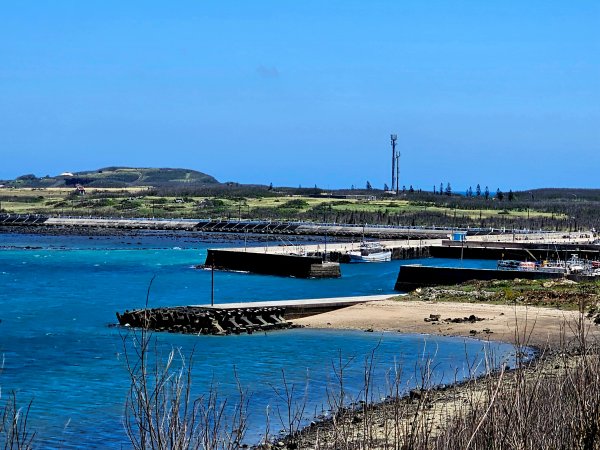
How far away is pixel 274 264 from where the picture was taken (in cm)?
8094

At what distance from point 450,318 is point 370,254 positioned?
166 feet

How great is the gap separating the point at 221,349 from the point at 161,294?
24.9m

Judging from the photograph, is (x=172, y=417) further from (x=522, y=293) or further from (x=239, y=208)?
(x=239, y=208)

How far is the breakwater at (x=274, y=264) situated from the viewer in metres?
77.8

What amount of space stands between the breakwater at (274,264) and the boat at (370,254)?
11.7 m

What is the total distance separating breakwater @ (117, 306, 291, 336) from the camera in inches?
1704

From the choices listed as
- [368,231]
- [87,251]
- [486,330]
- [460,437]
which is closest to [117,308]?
[486,330]

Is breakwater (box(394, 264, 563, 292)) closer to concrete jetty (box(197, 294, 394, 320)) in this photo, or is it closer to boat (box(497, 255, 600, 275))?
boat (box(497, 255, 600, 275))

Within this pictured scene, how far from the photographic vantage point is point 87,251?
105500 mm

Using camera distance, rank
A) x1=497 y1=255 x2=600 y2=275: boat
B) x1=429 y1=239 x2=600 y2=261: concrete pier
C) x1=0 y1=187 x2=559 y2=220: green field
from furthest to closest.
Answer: x1=0 y1=187 x2=559 y2=220: green field < x1=429 y1=239 x2=600 y2=261: concrete pier < x1=497 y1=255 x2=600 y2=275: boat

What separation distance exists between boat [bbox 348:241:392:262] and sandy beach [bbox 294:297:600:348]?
138 ft

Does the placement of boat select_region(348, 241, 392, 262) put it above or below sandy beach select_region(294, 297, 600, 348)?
above

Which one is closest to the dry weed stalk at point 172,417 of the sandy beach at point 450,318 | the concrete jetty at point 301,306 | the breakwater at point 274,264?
the sandy beach at point 450,318

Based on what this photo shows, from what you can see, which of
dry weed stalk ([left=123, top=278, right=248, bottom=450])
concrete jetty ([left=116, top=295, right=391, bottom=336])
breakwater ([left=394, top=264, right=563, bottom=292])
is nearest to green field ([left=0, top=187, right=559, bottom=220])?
breakwater ([left=394, top=264, right=563, bottom=292])
